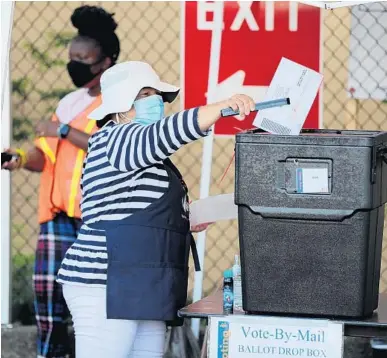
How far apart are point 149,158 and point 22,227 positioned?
358cm

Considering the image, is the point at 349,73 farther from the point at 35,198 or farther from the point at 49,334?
the point at 35,198

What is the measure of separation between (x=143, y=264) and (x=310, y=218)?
0.62 m

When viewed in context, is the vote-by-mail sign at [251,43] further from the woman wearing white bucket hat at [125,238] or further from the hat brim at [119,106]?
the woman wearing white bucket hat at [125,238]

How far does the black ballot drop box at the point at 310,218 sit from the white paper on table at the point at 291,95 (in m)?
0.10

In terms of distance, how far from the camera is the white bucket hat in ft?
11.3

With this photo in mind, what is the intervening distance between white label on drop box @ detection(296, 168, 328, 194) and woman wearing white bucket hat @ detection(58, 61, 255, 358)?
464 mm

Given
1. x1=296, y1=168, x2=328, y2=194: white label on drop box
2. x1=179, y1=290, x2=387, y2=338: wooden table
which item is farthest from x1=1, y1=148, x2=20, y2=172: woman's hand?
x1=296, y1=168, x2=328, y2=194: white label on drop box

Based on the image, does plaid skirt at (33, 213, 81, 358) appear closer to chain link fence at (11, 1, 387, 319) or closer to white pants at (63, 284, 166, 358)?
chain link fence at (11, 1, 387, 319)

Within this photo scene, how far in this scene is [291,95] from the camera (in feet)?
10.6

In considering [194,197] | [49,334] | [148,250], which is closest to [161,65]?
[194,197]

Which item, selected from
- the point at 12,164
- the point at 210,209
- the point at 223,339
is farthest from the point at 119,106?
the point at 12,164

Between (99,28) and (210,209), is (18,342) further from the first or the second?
(210,209)

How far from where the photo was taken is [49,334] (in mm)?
5055

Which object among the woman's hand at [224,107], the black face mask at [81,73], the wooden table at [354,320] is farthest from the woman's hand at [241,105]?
the black face mask at [81,73]
